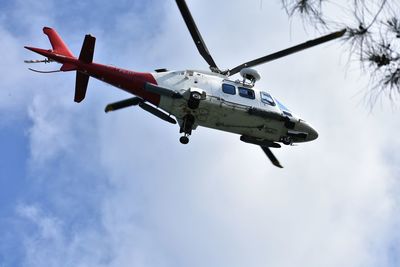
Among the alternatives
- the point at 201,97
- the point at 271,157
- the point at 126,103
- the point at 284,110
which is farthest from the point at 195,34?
the point at 271,157

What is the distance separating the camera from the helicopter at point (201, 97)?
18.9 m

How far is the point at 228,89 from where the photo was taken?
63.8 feet

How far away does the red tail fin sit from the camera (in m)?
20.5

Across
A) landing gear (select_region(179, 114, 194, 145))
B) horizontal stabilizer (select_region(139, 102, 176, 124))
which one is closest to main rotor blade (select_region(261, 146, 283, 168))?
landing gear (select_region(179, 114, 194, 145))

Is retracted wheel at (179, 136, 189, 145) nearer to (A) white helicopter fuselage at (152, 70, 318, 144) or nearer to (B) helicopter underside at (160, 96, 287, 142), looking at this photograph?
(B) helicopter underside at (160, 96, 287, 142)

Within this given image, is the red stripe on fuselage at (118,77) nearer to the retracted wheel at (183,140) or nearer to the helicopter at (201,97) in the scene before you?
the helicopter at (201,97)

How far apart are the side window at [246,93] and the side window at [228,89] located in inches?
10.4

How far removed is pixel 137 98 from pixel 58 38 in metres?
4.79

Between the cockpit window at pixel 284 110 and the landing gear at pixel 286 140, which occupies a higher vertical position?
the cockpit window at pixel 284 110

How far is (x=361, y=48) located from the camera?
19.0 ft

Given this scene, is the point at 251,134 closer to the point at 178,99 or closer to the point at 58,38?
the point at 178,99

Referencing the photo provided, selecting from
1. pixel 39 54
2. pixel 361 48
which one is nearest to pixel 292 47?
pixel 39 54

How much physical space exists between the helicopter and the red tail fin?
0.30 ft

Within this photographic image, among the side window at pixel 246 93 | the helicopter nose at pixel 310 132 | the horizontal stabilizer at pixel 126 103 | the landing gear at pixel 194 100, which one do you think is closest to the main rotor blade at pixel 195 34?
the side window at pixel 246 93
